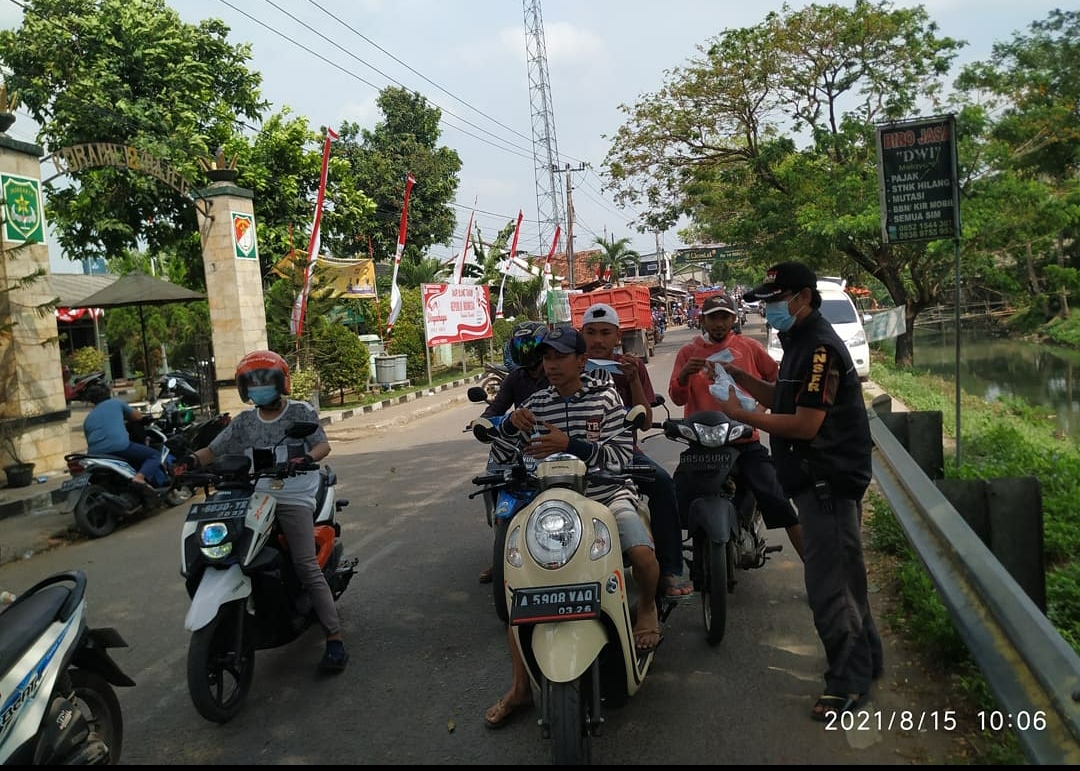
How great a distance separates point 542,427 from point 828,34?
19.6m

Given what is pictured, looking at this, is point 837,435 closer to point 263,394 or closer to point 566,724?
point 566,724

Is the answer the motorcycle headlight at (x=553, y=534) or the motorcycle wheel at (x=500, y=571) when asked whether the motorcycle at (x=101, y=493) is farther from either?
the motorcycle headlight at (x=553, y=534)

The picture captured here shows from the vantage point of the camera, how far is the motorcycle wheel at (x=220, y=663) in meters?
3.45

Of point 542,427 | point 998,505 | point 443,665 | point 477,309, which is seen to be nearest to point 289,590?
point 443,665

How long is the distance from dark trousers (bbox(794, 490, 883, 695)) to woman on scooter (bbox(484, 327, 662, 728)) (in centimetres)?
66

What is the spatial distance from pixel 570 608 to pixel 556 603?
0.17 feet

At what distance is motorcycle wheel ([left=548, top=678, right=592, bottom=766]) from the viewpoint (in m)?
2.84

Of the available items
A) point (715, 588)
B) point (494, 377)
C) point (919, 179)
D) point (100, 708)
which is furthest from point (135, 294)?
point (715, 588)

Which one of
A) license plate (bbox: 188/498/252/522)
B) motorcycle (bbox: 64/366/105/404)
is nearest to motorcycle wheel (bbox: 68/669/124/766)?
license plate (bbox: 188/498/252/522)

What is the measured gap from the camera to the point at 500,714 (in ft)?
11.2

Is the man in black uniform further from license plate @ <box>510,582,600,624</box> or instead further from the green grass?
license plate @ <box>510,582,600,624</box>

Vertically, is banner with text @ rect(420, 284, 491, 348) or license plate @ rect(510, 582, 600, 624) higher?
banner with text @ rect(420, 284, 491, 348)

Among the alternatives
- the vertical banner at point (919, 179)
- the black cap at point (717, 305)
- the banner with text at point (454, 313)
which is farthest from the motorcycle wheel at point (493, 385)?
the black cap at point (717, 305)

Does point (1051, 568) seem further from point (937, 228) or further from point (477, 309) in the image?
point (477, 309)
